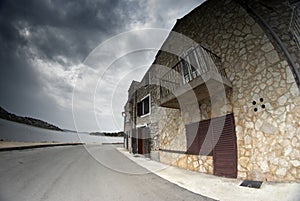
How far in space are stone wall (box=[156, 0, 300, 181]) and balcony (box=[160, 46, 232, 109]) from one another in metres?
0.44

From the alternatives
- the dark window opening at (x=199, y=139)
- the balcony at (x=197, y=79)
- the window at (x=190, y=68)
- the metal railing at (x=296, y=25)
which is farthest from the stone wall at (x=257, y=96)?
the window at (x=190, y=68)

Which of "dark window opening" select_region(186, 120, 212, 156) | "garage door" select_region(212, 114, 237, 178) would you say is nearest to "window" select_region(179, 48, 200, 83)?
"dark window opening" select_region(186, 120, 212, 156)

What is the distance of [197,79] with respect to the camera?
16.4 feet

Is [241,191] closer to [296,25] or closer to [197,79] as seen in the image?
[197,79]

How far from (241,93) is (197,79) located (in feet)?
5.09

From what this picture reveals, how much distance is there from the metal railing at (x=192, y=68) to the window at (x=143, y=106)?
449cm

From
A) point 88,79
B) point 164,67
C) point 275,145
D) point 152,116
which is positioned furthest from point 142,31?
point 275,145

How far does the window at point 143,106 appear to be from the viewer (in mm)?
12454

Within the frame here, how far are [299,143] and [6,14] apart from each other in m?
7.59

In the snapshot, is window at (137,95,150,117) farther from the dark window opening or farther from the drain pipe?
the drain pipe

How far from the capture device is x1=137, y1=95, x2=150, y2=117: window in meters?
12.5

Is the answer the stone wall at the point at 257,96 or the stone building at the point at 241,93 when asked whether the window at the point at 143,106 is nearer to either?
the stone building at the point at 241,93

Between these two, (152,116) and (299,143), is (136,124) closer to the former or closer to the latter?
(152,116)

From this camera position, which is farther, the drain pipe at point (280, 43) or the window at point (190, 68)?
the window at point (190, 68)
